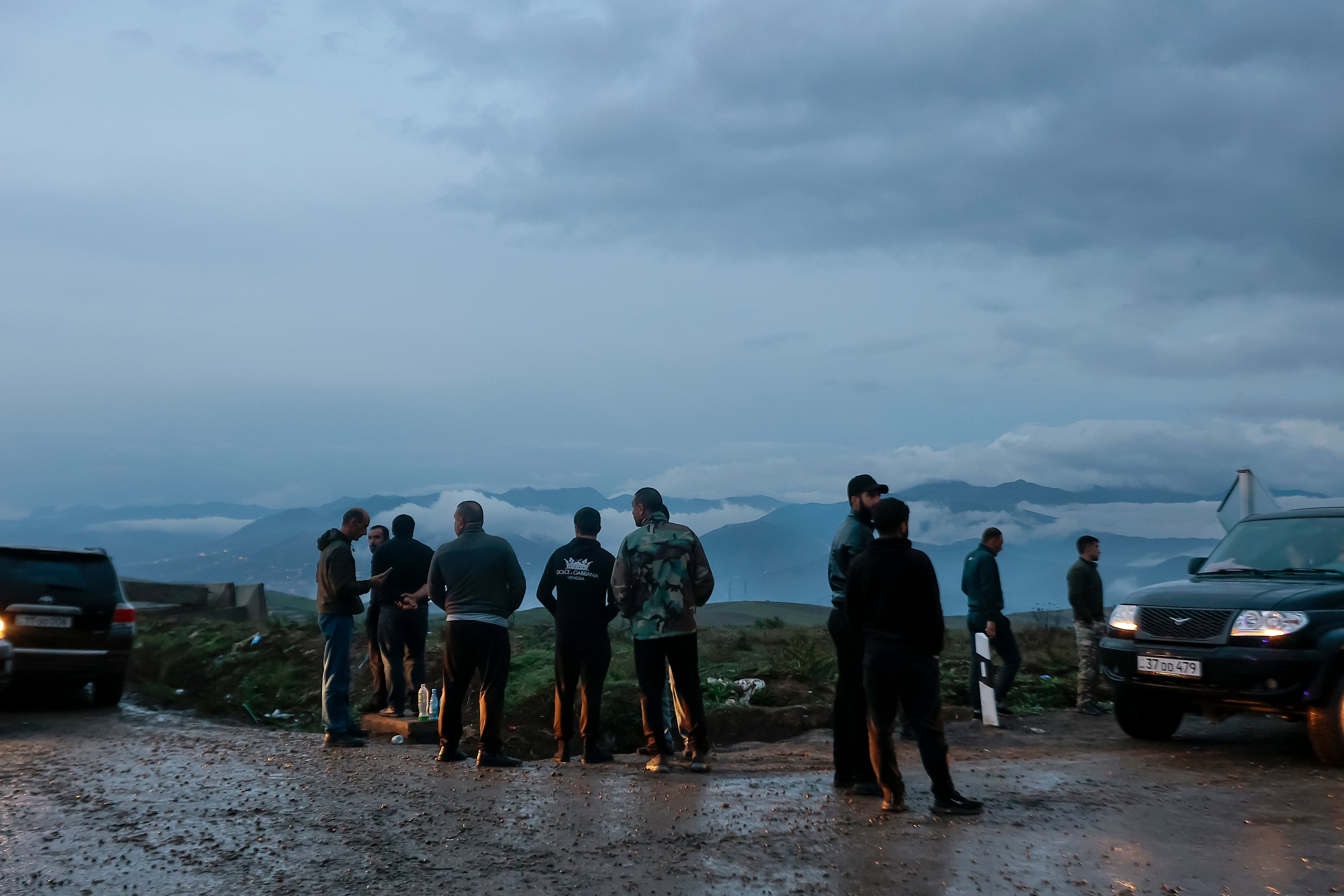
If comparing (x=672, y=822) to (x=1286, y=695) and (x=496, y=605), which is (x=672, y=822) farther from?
(x=1286, y=695)

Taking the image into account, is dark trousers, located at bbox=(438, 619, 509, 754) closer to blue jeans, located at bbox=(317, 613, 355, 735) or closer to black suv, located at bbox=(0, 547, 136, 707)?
blue jeans, located at bbox=(317, 613, 355, 735)

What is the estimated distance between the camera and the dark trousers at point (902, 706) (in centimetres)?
666

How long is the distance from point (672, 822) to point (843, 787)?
5.33ft

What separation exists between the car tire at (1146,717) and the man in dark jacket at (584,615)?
192 inches

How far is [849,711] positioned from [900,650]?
1048mm

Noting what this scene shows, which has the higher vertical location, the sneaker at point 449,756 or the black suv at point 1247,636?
the black suv at point 1247,636

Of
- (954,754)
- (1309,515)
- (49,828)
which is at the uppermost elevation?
(1309,515)

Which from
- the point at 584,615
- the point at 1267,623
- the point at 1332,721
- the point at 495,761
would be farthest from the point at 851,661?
the point at 1332,721

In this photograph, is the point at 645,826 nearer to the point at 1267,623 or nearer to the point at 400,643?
the point at 400,643

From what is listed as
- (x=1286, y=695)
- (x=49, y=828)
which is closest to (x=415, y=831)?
(x=49, y=828)

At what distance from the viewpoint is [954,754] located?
32.3ft

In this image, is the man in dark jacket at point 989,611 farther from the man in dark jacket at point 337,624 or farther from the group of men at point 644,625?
the man in dark jacket at point 337,624

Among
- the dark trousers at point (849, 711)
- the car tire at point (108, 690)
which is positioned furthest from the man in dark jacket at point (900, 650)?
the car tire at point (108, 690)

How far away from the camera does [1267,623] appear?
332 inches
